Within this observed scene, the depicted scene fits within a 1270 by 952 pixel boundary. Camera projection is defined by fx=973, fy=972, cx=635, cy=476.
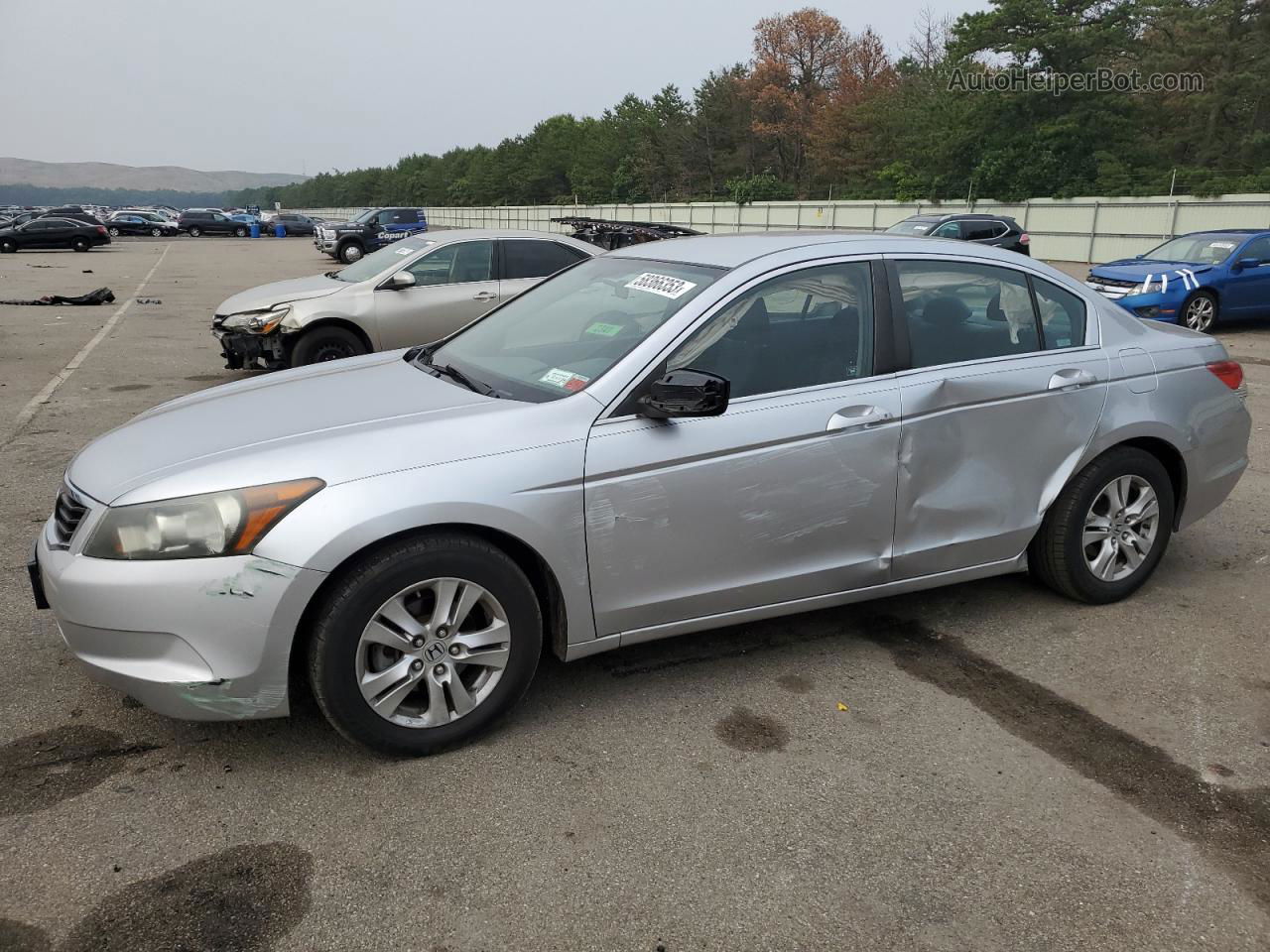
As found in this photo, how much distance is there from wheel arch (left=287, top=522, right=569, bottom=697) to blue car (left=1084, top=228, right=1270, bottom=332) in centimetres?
1193

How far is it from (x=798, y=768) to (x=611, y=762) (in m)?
0.60

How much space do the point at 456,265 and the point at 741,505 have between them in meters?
7.30

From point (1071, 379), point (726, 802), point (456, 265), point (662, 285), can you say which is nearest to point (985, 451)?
point (1071, 379)

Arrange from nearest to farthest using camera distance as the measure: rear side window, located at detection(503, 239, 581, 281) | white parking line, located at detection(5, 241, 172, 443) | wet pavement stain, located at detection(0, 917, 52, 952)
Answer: wet pavement stain, located at detection(0, 917, 52, 952) → white parking line, located at detection(5, 241, 172, 443) → rear side window, located at detection(503, 239, 581, 281)

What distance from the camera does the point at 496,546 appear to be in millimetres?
3102

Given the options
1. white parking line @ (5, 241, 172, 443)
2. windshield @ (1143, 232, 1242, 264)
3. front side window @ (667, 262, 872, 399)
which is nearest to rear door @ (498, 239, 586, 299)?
white parking line @ (5, 241, 172, 443)

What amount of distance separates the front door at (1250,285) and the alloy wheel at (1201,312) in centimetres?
18

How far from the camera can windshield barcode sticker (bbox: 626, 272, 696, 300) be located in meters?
3.63

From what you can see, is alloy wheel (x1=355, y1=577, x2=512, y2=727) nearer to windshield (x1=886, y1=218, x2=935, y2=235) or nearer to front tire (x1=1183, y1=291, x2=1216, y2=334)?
front tire (x1=1183, y1=291, x2=1216, y2=334)

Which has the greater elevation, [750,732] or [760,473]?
[760,473]

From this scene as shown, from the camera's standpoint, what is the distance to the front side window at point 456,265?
9836 millimetres

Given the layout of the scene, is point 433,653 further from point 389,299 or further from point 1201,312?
point 1201,312

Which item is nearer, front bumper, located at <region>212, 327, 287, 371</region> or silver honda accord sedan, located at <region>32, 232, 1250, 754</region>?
silver honda accord sedan, located at <region>32, 232, 1250, 754</region>

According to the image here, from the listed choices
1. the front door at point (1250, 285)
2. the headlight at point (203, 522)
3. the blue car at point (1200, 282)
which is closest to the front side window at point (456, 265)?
the headlight at point (203, 522)
